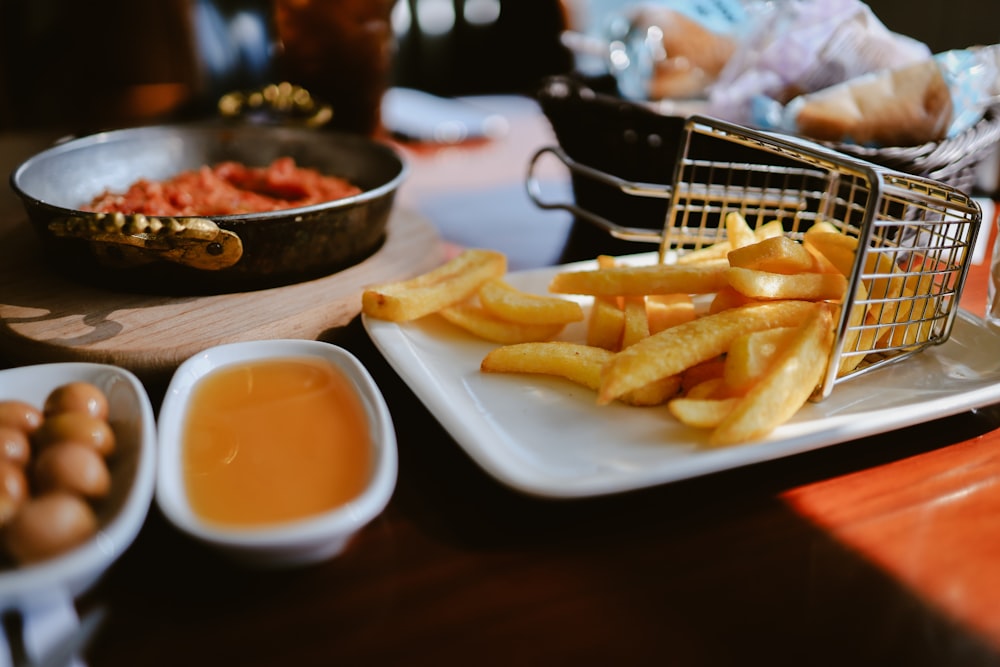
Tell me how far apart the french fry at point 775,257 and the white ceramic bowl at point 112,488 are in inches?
35.5

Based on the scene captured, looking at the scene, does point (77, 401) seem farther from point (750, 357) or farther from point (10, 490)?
point (750, 357)

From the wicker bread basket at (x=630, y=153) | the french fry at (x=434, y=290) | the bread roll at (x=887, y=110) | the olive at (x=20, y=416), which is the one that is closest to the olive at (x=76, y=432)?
the olive at (x=20, y=416)

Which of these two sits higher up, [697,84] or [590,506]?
[697,84]

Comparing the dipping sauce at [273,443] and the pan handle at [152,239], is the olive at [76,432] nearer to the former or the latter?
the dipping sauce at [273,443]

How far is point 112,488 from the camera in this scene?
2.75ft

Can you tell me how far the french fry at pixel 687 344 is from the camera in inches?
39.6

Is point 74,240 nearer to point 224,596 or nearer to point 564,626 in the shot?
point 224,596

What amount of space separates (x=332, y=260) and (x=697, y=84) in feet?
4.93

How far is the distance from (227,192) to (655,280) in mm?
1016

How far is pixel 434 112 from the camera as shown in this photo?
3.48 m

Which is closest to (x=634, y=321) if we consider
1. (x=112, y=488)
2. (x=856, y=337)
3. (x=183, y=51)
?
(x=856, y=337)

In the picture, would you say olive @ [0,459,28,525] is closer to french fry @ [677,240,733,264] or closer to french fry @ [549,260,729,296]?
french fry @ [549,260,729,296]

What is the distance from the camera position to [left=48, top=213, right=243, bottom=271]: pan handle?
1096 mm

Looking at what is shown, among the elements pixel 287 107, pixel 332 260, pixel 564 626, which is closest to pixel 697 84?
pixel 287 107
